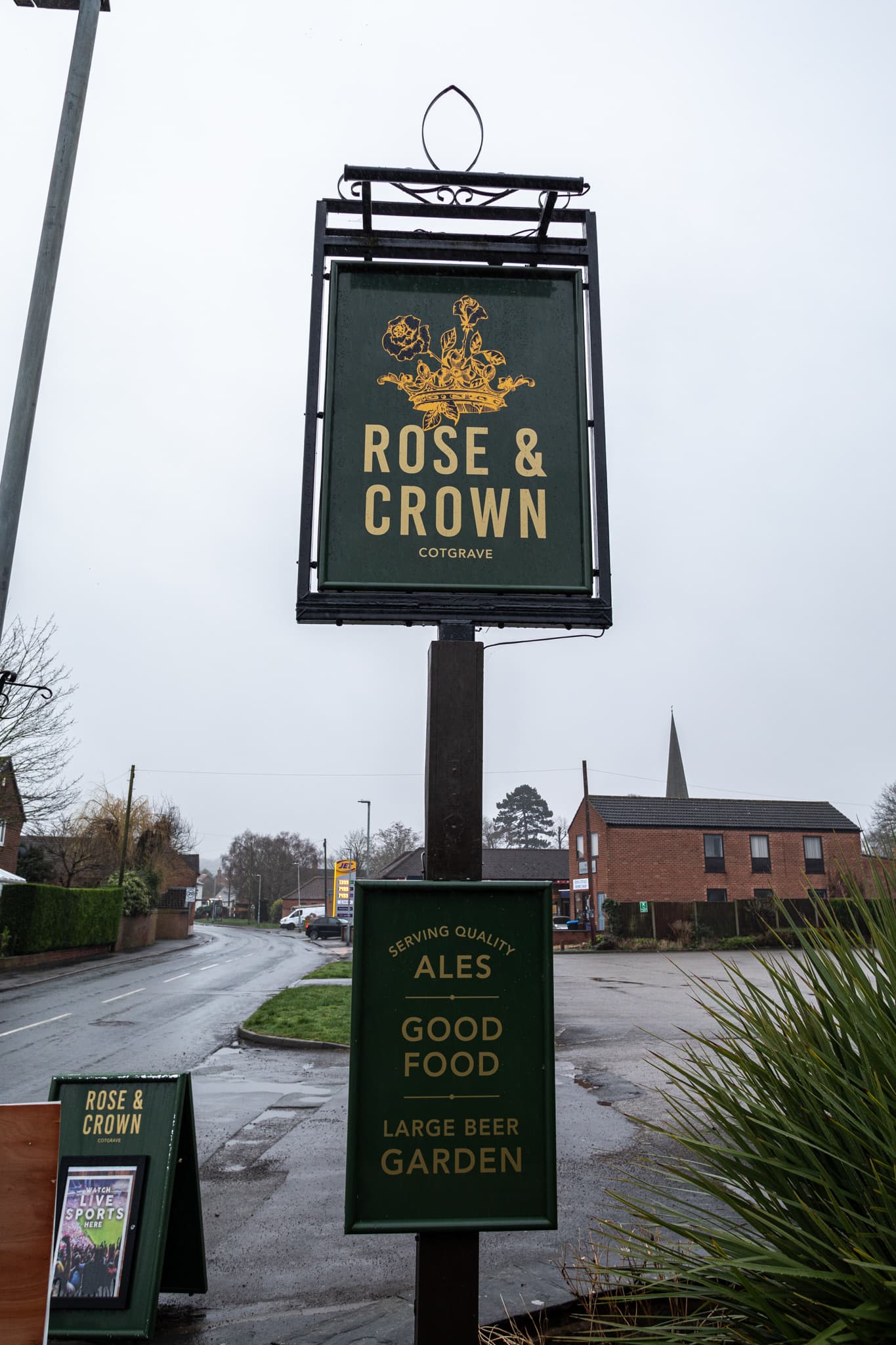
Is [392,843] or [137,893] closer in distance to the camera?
[137,893]

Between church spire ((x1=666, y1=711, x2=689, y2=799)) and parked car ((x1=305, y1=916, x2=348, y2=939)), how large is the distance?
28.7 m

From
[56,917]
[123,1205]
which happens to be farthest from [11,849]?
[123,1205]

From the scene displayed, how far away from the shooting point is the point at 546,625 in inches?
147

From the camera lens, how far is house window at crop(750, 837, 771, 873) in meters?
48.6

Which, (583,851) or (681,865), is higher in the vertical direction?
(583,851)

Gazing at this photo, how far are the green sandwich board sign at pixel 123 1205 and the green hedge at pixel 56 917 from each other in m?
24.8

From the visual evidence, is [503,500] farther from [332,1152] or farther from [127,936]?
[127,936]

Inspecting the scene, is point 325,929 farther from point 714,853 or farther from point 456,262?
point 456,262

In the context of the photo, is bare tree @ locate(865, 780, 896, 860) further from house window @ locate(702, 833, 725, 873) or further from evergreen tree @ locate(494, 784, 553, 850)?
evergreen tree @ locate(494, 784, 553, 850)

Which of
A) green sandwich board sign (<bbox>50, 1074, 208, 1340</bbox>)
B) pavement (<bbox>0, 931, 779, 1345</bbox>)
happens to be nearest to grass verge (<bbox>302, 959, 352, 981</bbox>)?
pavement (<bbox>0, 931, 779, 1345</bbox>)

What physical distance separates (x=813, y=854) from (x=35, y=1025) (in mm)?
41573

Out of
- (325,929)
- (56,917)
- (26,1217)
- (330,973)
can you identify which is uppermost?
(56,917)

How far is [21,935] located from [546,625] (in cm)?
2807

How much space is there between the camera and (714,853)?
158 feet
